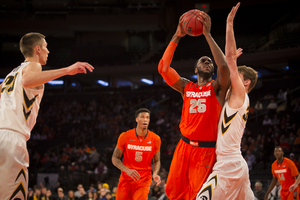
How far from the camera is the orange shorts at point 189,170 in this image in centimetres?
377

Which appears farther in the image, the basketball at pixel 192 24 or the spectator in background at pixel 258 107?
the spectator in background at pixel 258 107

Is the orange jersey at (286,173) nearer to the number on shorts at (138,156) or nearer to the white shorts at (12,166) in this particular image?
the number on shorts at (138,156)

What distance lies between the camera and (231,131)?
3609mm

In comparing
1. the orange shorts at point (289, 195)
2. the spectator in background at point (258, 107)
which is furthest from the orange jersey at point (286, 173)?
the spectator in background at point (258, 107)

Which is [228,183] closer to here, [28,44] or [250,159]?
[28,44]

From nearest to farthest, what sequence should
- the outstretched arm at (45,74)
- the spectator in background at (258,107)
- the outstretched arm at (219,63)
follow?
the outstretched arm at (45,74)
the outstretched arm at (219,63)
the spectator in background at (258,107)

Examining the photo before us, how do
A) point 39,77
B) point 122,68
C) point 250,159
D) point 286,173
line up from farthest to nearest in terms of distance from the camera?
point 122,68 → point 250,159 → point 286,173 → point 39,77

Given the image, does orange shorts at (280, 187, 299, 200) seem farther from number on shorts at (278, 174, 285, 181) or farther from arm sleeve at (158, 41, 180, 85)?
arm sleeve at (158, 41, 180, 85)

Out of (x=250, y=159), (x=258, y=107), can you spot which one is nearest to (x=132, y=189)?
(x=250, y=159)

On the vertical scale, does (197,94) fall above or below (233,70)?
below

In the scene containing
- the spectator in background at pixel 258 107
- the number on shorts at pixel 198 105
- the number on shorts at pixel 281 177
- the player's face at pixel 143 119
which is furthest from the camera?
the spectator in background at pixel 258 107

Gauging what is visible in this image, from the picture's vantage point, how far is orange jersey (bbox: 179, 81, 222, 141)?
3.86m

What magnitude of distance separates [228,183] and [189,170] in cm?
58

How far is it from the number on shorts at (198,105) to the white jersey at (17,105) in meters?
1.95
